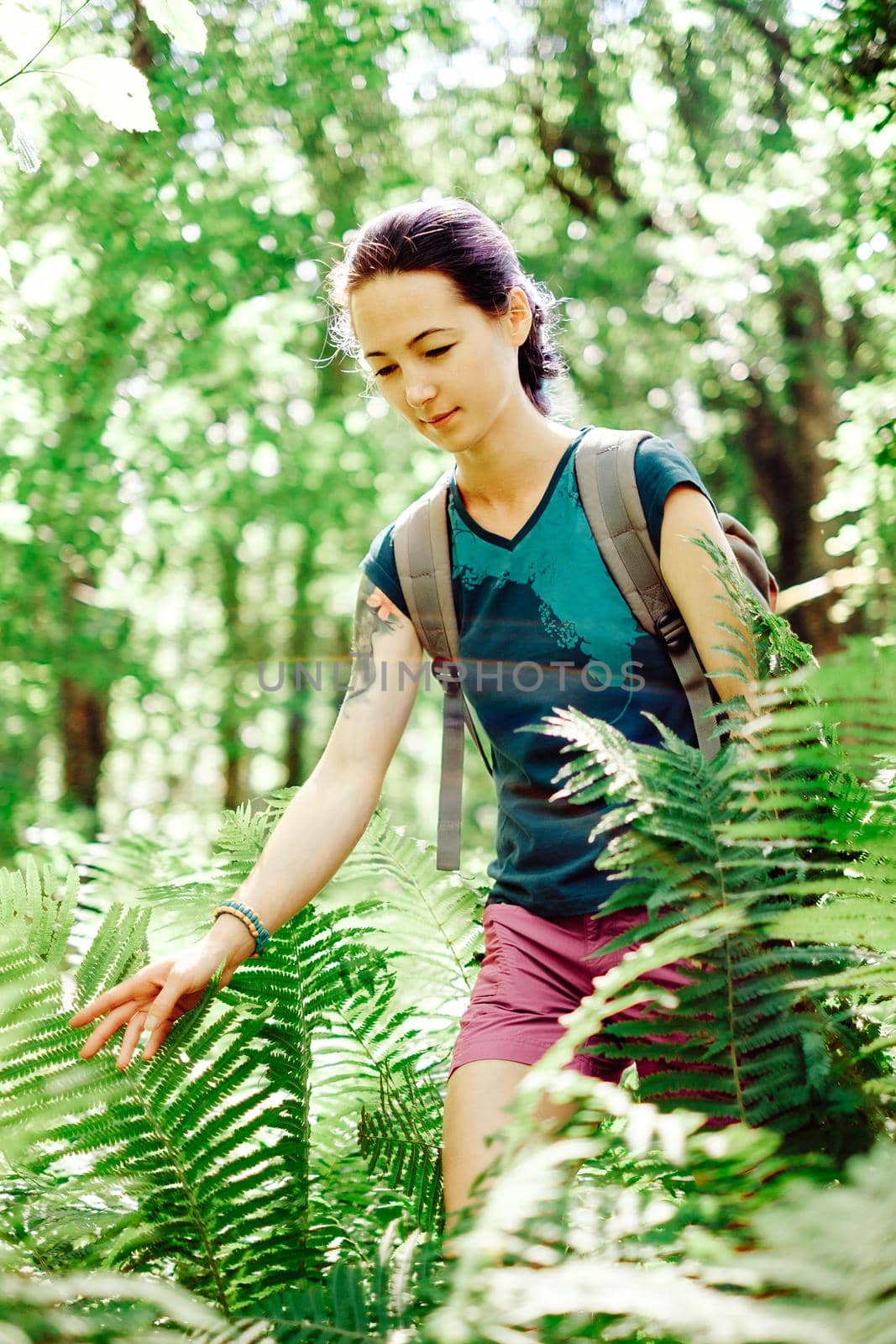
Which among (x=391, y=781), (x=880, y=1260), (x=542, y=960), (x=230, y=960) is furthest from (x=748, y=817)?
(x=391, y=781)

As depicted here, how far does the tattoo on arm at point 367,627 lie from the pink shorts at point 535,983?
570mm

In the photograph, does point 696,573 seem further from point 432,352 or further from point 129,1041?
point 129,1041

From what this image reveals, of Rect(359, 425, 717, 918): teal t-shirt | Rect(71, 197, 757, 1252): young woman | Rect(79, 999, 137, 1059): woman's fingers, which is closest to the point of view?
Rect(79, 999, 137, 1059): woman's fingers

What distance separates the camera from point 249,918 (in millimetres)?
1829

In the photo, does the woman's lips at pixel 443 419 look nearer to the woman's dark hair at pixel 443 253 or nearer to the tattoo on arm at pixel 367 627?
the woman's dark hair at pixel 443 253

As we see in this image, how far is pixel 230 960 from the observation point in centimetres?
179

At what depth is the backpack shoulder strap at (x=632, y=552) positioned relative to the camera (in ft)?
6.59

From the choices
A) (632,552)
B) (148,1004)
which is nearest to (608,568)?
(632,552)

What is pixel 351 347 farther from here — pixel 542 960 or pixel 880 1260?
pixel 880 1260

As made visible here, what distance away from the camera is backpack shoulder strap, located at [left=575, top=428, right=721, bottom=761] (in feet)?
6.59

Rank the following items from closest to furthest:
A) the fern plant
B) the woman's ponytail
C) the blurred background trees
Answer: the fern plant
the woman's ponytail
the blurred background trees

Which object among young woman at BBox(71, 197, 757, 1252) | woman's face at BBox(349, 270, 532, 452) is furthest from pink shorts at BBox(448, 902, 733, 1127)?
woman's face at BBox(349, 270, 532, 452)

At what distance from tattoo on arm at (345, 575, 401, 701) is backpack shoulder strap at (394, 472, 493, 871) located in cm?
7

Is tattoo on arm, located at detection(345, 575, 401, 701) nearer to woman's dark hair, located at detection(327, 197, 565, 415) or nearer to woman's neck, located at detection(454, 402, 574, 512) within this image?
woman's neck, located at detection(454, 402, 574, 512)
